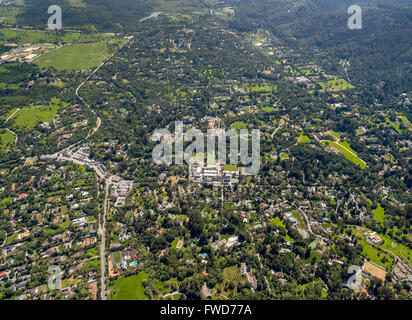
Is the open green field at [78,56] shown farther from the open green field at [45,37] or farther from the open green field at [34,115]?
the open green field at [34,115]

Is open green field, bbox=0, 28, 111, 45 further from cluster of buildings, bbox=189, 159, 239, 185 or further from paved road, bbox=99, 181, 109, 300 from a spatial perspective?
paved road, bbox=99, 181, 109, 300

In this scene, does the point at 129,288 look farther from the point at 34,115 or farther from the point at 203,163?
the point at 34,115

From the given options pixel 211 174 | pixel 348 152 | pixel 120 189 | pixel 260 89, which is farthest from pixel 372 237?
pixel 260 89

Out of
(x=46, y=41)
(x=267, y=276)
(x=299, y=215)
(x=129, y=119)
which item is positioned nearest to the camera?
(x=267, y=276)

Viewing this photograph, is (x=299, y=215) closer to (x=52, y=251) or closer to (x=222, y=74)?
(x=52, y=251)

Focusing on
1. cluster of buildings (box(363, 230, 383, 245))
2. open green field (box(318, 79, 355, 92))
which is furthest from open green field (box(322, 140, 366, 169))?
open green field (box(318, 79, 355, 92))

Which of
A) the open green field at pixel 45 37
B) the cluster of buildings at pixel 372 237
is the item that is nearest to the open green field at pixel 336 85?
the cluster of buildings at pixel 372 237

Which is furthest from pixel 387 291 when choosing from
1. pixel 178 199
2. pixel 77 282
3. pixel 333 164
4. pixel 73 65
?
pixel 73 65
